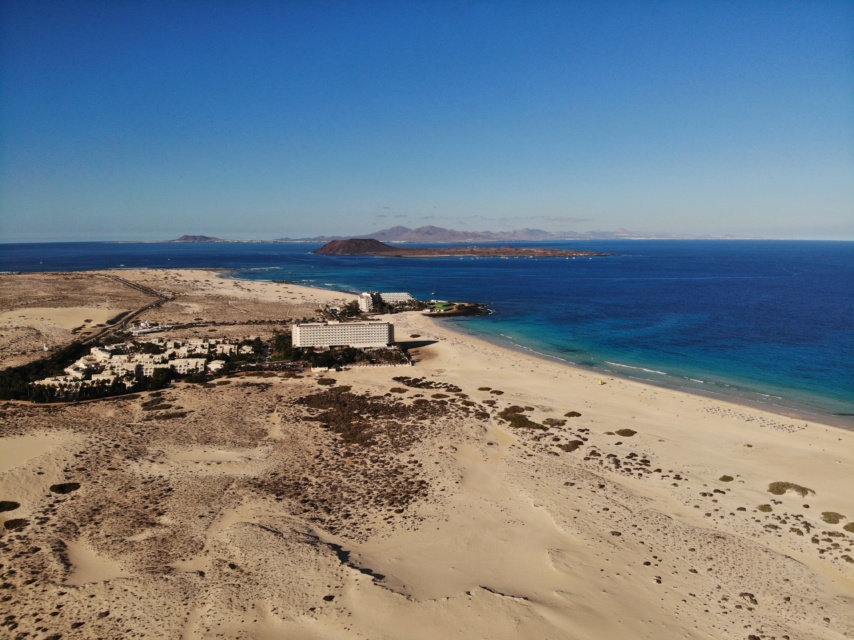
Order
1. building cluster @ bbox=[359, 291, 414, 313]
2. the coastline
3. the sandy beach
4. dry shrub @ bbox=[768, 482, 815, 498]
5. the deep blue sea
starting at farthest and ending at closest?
building cluster @ bbox=[359, 291, 414, 313]
the deep blue sea
the coastline
dry shrub @ bbox=[768, 482, 815, 498]
the sandy beach

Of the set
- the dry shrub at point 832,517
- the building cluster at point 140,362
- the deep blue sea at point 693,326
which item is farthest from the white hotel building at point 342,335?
the dry shrub at point 832,517

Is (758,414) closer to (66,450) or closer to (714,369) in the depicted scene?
(714,369)

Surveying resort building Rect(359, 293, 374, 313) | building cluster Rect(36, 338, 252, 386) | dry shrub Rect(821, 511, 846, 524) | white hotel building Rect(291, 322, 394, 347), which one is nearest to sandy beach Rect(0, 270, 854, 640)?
dry shrub Rect(821, 511, 846, 524)

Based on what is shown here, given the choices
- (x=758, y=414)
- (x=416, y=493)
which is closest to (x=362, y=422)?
(x=416, y=493)

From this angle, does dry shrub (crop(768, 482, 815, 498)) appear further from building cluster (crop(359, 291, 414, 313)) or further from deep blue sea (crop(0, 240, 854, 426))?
building cluster (crop(359, 291, 414, 313))

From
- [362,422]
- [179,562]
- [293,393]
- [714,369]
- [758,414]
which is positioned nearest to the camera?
[179,562]

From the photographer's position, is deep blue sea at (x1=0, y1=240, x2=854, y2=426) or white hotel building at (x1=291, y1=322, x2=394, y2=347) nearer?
deep blue sea at (x1=0, y1=240, x2=854, y2=426)

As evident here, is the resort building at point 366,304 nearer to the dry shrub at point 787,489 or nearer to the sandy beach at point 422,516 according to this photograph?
the sandy beach at point 422,516
